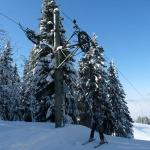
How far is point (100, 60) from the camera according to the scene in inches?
1658

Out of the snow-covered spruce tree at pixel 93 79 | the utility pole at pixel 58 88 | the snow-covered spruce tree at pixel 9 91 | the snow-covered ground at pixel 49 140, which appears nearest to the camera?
the snow-covered ground at pixel 49 140

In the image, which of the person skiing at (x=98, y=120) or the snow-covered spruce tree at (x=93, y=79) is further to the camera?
the snow-covered spruce tree at (x=93, y=79)

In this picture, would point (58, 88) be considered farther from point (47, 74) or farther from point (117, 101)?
point (117, 101)

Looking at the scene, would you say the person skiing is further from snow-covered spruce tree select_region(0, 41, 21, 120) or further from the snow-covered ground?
snow-covered spruce tree select_region(0, 41, 21, 120)

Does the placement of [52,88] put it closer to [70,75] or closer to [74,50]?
[70,75]

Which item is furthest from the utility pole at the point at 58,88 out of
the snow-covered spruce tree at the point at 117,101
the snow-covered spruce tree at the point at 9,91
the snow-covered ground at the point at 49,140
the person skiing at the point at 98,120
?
the snow-covered spruce tree at the point at 117,101

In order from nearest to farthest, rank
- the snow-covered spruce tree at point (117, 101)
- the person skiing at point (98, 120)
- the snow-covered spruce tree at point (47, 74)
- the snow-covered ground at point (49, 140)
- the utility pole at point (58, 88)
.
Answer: the snow-covered ground at point (49, 140) < the person skiing at point (98, 120) < the utility pole at point (58, 88) < the snow-covered spruce tree at point (47, 74) < the snow-covered spruce tree at point (117, 101)

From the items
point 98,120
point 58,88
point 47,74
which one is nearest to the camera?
point 98,120

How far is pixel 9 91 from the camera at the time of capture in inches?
1378

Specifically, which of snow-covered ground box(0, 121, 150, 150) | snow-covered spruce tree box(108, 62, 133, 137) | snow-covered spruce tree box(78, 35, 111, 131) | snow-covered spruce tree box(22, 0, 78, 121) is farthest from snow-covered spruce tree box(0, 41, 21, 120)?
snow-covered ground box(0, 121, 150, 150)

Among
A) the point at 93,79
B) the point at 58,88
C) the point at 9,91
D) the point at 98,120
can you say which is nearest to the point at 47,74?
the point at 9,91

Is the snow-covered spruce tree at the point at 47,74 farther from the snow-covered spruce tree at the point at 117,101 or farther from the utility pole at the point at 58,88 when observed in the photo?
the snow-covered spruce tree at the point at 117,101

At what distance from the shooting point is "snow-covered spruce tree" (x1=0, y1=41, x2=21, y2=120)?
35.7 meters

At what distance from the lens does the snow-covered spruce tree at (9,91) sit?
35.7 metres
